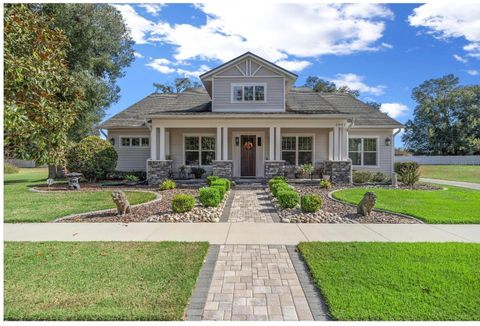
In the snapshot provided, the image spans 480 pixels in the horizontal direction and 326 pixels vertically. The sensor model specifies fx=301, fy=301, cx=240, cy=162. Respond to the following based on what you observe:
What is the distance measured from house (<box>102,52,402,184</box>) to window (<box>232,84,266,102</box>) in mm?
52

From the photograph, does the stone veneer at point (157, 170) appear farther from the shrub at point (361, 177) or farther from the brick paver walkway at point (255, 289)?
the brick paver walkway at point (255, 289)

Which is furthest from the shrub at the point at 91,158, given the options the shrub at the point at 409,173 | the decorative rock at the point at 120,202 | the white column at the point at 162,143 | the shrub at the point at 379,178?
the shrub at the point at 409,173

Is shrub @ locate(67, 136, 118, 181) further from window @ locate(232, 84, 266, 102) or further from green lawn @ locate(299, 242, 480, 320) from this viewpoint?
green lawn @ locate(299, 242, 480, 320)

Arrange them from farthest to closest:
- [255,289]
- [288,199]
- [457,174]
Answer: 1. [457,174]
2. [288,199]
3. [255,289]

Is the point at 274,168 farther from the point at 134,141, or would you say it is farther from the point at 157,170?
the point at 134,141

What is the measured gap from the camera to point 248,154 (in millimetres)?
16953

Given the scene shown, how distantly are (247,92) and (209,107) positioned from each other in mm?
2449

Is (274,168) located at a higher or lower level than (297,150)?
lower

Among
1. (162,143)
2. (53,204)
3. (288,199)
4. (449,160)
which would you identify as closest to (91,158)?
(162,143)

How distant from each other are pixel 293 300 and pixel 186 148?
14.5m

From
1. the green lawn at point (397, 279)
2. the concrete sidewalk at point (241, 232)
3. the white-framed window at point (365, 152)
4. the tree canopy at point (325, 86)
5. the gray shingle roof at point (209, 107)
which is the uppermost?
the tree canopy at point (325, 86)

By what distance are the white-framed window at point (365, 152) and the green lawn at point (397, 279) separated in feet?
41.7

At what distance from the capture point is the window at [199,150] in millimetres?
17234

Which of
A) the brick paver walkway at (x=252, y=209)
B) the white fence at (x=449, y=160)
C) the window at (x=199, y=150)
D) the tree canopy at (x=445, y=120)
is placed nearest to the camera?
the brick paver walkway at (x=252, y=209)
